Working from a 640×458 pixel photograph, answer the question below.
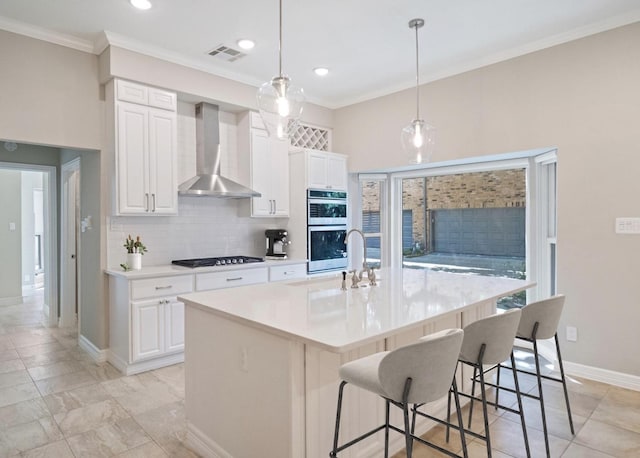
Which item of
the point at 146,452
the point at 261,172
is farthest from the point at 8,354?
the point at 261,172

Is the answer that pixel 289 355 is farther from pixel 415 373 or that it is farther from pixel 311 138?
pixel 311 138

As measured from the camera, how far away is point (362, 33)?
3562mm

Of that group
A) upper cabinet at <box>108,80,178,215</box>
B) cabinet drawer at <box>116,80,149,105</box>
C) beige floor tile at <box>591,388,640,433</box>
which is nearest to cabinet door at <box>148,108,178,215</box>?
upper cabinet at <box>108,80,178,215</box>

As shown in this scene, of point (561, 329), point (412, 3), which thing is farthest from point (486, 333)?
point (412, 3)

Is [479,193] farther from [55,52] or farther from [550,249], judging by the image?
[55,52]

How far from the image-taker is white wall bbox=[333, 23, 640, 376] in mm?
3293

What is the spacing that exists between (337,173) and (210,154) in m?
1.66

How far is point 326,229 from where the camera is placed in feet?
16.9

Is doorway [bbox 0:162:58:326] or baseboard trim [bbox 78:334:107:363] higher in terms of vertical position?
doorway [bbox 0:162:58:326]

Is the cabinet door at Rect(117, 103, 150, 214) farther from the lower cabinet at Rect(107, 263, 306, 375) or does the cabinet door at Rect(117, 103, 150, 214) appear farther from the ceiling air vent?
the ceiling air vent

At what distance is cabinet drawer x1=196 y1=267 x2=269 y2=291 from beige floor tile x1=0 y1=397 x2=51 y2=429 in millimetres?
1486

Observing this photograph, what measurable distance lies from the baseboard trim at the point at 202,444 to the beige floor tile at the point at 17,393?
1.57 meters

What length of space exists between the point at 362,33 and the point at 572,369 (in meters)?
3.45

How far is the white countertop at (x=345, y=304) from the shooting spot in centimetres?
174
